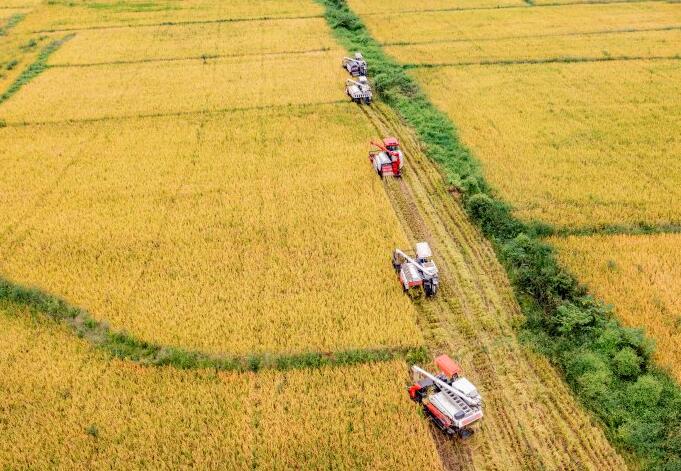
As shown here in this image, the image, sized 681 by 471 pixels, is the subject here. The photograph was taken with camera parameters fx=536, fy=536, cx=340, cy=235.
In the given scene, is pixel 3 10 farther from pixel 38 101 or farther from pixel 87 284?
pixel 87 284

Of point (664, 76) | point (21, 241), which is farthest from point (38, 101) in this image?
point (664, 76)

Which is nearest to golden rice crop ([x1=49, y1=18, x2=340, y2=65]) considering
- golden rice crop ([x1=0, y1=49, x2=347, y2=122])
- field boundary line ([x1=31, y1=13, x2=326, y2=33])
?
field boundary line ([x1=31, y1=13, x2=326, y2=33])

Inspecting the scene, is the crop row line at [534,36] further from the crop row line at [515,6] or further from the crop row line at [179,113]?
the crop row line at [179,113]

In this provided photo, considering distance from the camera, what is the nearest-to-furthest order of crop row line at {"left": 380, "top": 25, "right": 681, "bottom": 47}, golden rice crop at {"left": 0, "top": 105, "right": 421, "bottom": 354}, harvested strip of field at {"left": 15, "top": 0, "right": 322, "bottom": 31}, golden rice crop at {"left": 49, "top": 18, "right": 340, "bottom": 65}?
golden rice crop at {"left": 0, "top": 105, "right": 421, "bottom": 354} → crop row line at {"left": 380, "top": 25, "right": 681, "bottom": 47} → golden rice crop at {"left": 49, "top": 18, "right": 340, "bottom": 65} → harvested strip of field at {"left": 15, "top": 0, "right": 322, "bottom": 31}

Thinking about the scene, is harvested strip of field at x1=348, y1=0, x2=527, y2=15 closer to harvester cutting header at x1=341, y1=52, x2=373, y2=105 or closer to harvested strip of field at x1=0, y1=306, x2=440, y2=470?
harvester cutting header at x1=341, y1=52, x2=373, y2=105

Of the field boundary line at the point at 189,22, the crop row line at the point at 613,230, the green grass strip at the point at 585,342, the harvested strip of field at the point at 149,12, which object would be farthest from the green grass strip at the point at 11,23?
the crop row line at the point at 613,230

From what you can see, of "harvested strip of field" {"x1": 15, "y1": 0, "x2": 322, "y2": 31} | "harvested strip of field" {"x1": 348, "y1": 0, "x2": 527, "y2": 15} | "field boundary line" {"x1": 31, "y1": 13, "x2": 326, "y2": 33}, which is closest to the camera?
"field boundary line" {"x1": 31, "y1": 13, "x2": 326, "y2": 33}

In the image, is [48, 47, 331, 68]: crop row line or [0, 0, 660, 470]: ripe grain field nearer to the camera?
[0, 0, 660, 470]: ripe grain field

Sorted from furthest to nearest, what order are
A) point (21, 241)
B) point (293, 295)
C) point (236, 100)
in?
point (236, 100), point (21, 241), point (293, 295)
